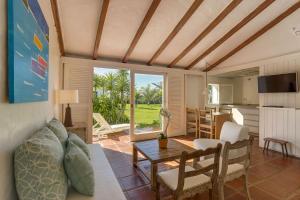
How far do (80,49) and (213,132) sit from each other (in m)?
4.18

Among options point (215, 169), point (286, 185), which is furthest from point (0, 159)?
point (286, 185)

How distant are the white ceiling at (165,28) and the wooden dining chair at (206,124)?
70.8 inches

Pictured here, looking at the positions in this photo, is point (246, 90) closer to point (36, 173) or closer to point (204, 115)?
point (204, 115)

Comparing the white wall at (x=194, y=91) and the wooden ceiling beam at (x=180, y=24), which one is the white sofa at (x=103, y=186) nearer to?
the wooden ceiling beam at (x=180, y=24)

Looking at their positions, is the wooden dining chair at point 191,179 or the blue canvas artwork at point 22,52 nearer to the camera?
the blue canvas artwork at point 22,52

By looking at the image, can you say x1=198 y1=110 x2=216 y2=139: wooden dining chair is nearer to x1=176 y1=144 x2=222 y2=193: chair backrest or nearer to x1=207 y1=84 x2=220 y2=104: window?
x1=207 y1=84 x2=220 y2=104: window

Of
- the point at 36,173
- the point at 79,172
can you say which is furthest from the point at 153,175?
the point at 36,173

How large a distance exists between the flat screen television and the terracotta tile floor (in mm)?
1480

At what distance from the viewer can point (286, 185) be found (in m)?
2.40

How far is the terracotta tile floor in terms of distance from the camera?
7.13 feet

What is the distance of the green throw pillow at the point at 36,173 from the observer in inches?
38.3

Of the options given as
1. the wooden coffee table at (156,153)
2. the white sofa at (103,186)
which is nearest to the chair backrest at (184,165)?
the white sofa at (103,186)

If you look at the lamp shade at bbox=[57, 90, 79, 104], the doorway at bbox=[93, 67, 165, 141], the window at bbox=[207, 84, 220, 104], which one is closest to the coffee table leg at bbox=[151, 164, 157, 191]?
the lamp shade at bbox=[57, 90, 79, 104]

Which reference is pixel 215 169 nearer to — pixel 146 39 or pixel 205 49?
pixel 146 39
